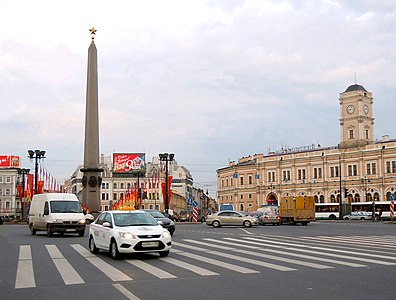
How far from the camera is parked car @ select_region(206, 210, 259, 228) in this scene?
40619 mm

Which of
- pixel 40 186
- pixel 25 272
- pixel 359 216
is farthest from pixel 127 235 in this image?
pixel 359 216

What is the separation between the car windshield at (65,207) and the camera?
86.6ft

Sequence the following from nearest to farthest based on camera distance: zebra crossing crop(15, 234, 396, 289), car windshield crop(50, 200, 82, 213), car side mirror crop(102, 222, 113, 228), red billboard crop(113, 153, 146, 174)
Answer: zebra crossing crop(15, 234, 396, 289), car side mirror crop(102, 222, 113, 228), car windshield crop(50, 200, 82, 213), red billboard crop(113, 153, 146, 174)

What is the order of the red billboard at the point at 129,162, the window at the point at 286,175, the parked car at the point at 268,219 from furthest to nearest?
the red billboard at the point at 129,162, the window at the point at 286,175, the parked car at the point at 268,219

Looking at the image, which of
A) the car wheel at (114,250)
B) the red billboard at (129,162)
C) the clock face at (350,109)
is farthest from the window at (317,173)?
the car wheel at (114,250)

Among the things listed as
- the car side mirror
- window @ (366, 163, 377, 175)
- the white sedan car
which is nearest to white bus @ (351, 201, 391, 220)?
A: window @ (366, 163, 377, 175)

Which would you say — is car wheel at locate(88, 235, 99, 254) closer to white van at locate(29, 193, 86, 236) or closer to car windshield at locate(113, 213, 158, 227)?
car windshield at locate(113, 213, 158, 227)

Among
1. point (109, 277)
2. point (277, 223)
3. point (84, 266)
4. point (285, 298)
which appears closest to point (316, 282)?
point (285, 298)

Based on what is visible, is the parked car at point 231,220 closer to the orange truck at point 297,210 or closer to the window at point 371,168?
the orange truck at point 297,210

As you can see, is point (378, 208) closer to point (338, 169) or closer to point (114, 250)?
point (338, 169)

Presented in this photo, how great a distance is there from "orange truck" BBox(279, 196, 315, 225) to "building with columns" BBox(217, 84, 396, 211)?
27.7 m

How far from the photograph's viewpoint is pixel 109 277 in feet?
37.6

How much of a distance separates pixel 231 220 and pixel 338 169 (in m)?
55.6

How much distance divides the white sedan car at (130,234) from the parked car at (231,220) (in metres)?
24.7
